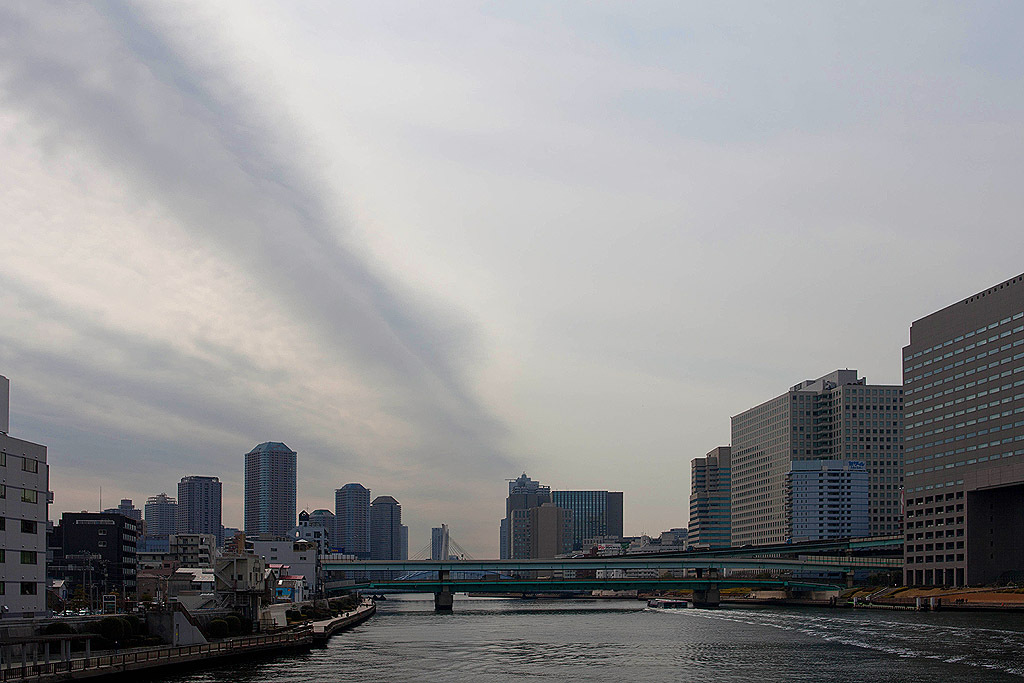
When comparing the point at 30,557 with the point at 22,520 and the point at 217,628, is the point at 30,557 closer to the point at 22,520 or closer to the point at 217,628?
the point at 22,520

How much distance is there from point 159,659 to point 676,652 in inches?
1881

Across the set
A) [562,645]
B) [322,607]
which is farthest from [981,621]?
[322,607]

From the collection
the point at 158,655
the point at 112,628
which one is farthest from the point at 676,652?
the point at 112,628

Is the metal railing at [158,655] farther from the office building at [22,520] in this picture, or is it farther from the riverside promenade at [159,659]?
the office building at [22,520]

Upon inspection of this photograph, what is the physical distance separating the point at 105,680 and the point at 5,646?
6815 mm

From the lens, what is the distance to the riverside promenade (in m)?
66.4

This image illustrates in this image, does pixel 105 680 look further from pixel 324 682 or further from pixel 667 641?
pixel 667 641

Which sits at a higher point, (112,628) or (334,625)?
(112,628)

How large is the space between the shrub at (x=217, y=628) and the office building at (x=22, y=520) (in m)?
19.6

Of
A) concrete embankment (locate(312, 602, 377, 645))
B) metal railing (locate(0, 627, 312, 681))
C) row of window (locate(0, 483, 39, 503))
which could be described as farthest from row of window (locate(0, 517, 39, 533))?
concrete embankment (locate(312, 602, 377, 645))

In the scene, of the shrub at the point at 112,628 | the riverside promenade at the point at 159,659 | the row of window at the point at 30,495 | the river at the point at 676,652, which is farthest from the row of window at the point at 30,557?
the river at the point at 676,652

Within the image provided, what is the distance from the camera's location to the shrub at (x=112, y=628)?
82.3 meters

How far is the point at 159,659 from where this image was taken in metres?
80.2

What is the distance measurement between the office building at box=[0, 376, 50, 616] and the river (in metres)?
14.4
